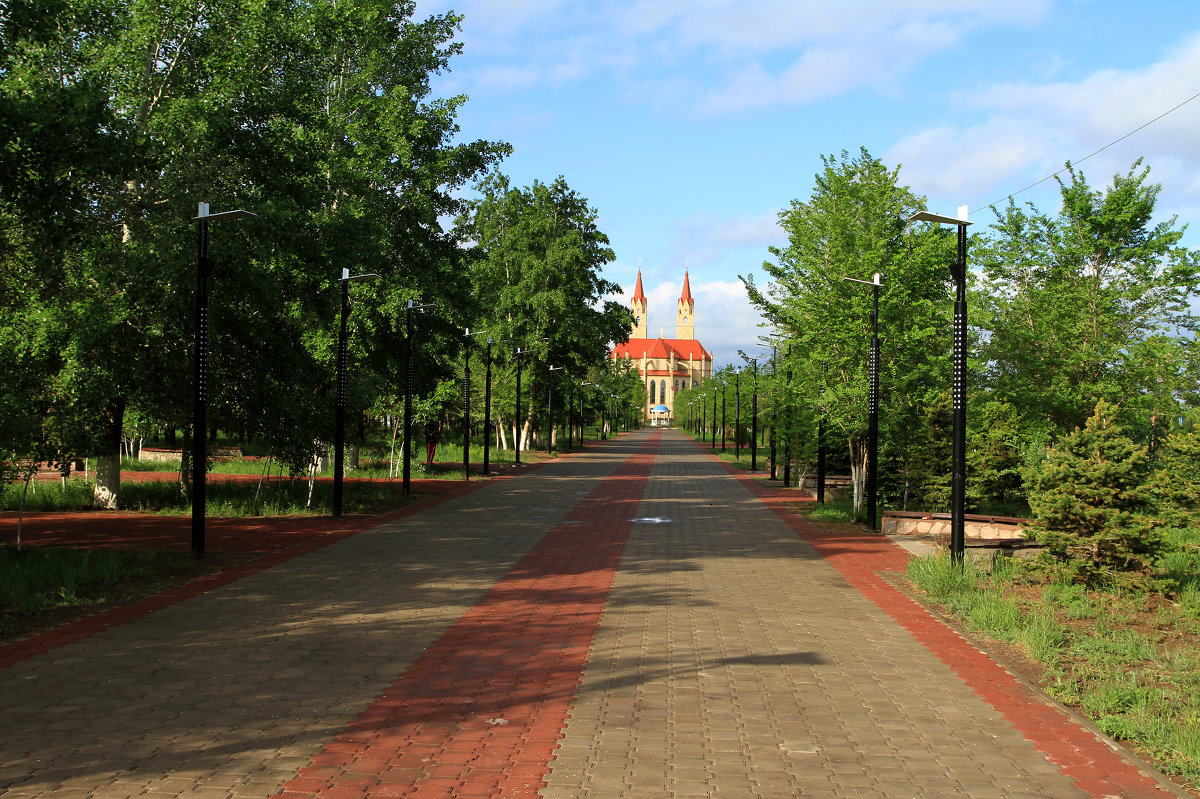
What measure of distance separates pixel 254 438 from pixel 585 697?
13.7 metres

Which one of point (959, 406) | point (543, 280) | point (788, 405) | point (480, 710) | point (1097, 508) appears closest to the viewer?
point (480, 710)

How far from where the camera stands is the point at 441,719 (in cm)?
595

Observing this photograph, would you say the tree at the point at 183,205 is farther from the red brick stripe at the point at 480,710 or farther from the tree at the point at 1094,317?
the tree at the point at 1094,317

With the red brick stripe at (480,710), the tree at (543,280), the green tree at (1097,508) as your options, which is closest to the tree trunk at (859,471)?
the green tree at (1097,508)

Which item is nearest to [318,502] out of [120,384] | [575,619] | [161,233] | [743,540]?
[120,384]

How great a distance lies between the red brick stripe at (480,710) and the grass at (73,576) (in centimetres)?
409

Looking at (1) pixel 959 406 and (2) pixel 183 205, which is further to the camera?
(2) pixel 183 205

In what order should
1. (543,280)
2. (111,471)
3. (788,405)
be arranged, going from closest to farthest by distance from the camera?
(111,471), (788,405), (543,280)

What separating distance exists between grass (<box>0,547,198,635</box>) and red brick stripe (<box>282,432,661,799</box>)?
4.09 meters

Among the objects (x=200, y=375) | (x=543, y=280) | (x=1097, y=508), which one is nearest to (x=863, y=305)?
(x=1097, y=508)

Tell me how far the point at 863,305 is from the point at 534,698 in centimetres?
1369

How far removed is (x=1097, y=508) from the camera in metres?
10.5

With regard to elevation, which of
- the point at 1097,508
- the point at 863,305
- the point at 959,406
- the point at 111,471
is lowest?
the point at 111,471

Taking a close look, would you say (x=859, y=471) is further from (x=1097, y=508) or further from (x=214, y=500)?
(x=214, y=500)
